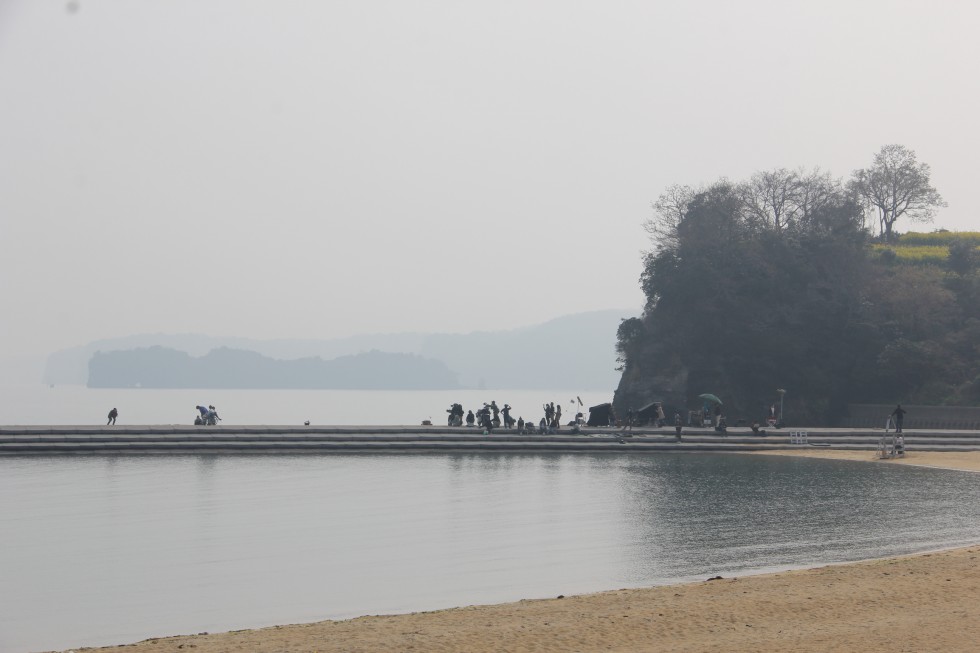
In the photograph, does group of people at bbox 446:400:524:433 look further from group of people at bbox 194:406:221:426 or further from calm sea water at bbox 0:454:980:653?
group of people at bbox 194:406:221:426

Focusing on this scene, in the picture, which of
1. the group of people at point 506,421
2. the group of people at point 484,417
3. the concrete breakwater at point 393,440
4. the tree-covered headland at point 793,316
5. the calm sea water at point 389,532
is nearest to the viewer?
the calm sea water at point 389,532

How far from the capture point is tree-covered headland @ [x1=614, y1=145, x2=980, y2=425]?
211ft

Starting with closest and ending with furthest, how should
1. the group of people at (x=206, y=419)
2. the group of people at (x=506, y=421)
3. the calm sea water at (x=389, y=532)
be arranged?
the calm sea water at (x=389, y=532), the group of people at (x=206, y=419), the group of people at (x=506, y=421)

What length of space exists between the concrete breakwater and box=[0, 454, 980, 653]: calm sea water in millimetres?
4371

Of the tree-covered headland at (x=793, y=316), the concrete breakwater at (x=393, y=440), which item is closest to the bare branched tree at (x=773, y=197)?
the tree-covered headland at (x=793, y=316)

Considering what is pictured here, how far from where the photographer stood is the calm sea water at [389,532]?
16.6 meters

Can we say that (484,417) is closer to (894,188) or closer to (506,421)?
(506,421)

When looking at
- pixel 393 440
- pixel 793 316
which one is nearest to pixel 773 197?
pixel 793 316

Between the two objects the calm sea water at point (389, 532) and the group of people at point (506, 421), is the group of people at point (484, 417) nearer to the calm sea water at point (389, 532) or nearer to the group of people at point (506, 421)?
the group of people at point (506, 421)

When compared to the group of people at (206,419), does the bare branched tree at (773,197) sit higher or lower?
higher

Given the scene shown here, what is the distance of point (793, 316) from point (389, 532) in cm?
4923

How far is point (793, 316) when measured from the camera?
6725 cm

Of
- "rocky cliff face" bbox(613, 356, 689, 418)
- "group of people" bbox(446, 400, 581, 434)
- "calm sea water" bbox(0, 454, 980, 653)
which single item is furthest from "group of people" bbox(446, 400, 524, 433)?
"rocky cliff face" bbox(613, 356, 689, 418)

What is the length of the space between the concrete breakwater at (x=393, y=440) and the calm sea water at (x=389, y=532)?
4.37m
